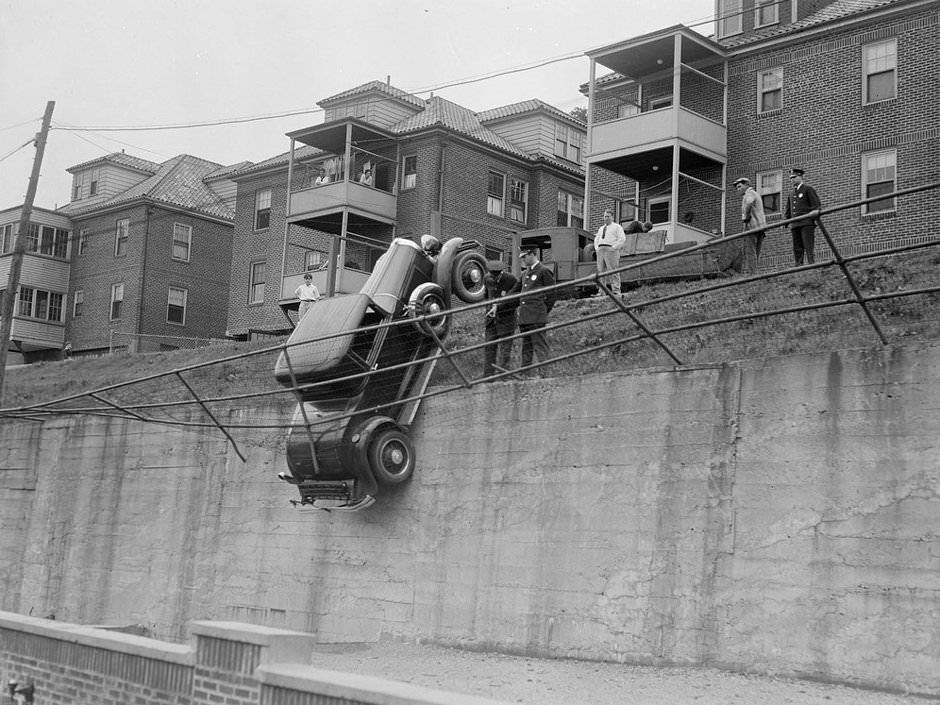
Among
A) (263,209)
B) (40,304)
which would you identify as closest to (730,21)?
(263,209)

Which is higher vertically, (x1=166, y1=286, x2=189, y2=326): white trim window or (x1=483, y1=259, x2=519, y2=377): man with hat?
(x1=166, y1=286, x2=189, y2=326): white trim window

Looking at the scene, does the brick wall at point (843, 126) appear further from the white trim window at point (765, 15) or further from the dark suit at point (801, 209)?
the dark suit at point (801, 209)

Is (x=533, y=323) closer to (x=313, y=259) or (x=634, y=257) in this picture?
(x=634, y=257)

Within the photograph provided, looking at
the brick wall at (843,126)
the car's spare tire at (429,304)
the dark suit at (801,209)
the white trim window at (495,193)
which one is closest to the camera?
the car's spare tire at (429,304)

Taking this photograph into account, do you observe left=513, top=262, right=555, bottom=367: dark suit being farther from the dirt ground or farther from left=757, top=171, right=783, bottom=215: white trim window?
left=757, top=171, right=783, bottom=215: white trim window

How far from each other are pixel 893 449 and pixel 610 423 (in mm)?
3135

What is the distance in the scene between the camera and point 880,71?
90.7 feet

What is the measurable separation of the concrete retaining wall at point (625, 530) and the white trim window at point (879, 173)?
1669 centimetres

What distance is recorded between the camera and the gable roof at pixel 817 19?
27.8m

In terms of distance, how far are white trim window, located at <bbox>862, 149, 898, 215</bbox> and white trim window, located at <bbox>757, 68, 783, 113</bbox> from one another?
9.90ft

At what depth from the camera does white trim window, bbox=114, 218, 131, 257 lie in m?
46.7

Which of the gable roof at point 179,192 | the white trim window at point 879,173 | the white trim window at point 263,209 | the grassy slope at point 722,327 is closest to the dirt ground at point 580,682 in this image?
the grassy slope at point 722,327

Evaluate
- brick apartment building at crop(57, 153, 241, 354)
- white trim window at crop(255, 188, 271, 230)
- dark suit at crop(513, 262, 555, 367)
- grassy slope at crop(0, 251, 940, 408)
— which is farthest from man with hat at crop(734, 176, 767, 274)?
brick apartment building at crop(57, 153, 241, 354)

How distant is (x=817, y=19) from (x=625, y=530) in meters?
21.6
